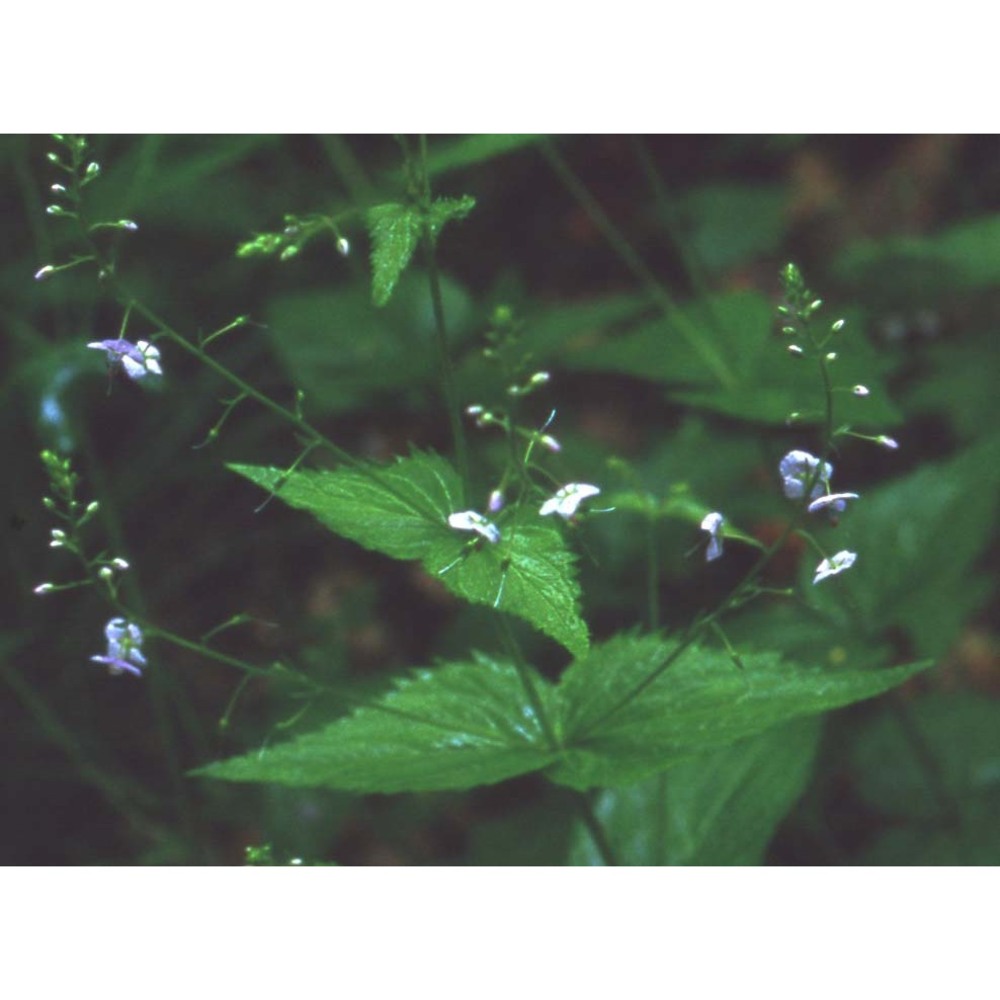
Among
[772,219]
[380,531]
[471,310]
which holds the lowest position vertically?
[380,531]

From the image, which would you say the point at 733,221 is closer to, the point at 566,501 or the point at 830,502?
the point at 830,502

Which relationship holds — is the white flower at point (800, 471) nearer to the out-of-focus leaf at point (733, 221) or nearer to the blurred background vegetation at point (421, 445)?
the blurred background vegetation at point (421, 445)

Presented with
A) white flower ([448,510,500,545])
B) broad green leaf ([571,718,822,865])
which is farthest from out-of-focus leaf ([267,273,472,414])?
white flower ([448,510,500,545])

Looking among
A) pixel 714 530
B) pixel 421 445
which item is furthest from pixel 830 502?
pixel 421 445

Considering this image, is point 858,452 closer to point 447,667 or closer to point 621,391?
point 621,391

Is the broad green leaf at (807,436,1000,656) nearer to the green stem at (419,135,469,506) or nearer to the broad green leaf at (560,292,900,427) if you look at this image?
the broad green leaf at (560,292,900,427)

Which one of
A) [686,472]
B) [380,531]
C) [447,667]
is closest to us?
[380,531]

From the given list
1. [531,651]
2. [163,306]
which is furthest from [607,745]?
[163,306]

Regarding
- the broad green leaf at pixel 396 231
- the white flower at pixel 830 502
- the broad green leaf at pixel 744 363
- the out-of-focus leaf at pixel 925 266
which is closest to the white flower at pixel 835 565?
the white flower at pixel 830 502
